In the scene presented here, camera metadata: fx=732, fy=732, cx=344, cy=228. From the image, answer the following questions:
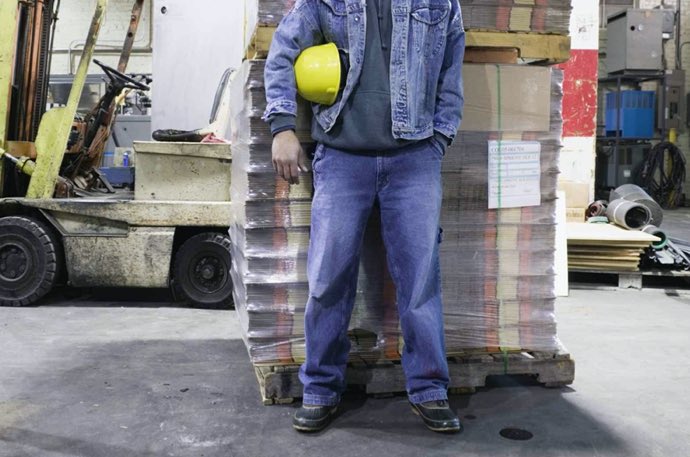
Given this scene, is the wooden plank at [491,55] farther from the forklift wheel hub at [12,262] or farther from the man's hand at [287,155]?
the forklift wheel hub at [12,262]

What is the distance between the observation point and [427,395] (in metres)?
2.78

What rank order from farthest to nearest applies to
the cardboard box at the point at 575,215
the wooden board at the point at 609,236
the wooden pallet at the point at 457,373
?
the cardboard box at the point at 575,215 < the wooden board at the point at 609,236 < the wooden pallet at the point at 457,373

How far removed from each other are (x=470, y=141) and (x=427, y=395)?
109 cm

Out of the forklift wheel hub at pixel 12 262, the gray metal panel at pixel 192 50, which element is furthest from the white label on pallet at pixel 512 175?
the gray metal panel at pixel 192 50

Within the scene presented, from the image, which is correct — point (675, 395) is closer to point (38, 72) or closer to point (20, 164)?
point (20, 164)

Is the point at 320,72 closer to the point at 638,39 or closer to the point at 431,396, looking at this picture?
the point at 431,396

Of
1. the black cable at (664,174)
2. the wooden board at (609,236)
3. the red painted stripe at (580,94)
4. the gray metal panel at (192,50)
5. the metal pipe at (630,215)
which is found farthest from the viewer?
the black cable at (664,174)

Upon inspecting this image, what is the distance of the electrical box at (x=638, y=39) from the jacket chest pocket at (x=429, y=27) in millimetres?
12414

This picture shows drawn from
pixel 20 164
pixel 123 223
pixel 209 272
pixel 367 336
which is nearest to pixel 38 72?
pixel 20 164

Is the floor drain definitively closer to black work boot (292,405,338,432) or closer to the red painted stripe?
black work boot (292,405,338,432)

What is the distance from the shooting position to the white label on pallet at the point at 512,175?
10.3 feet

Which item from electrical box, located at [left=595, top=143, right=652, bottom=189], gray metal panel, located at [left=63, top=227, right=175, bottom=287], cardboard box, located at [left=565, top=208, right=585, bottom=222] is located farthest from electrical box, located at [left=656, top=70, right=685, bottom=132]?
gray metal panel, located at [left=63, top=227, right=175, bottom=287]

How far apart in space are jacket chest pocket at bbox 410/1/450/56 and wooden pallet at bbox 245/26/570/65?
0.37 m

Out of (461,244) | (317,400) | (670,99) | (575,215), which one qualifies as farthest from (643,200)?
(670,99)
